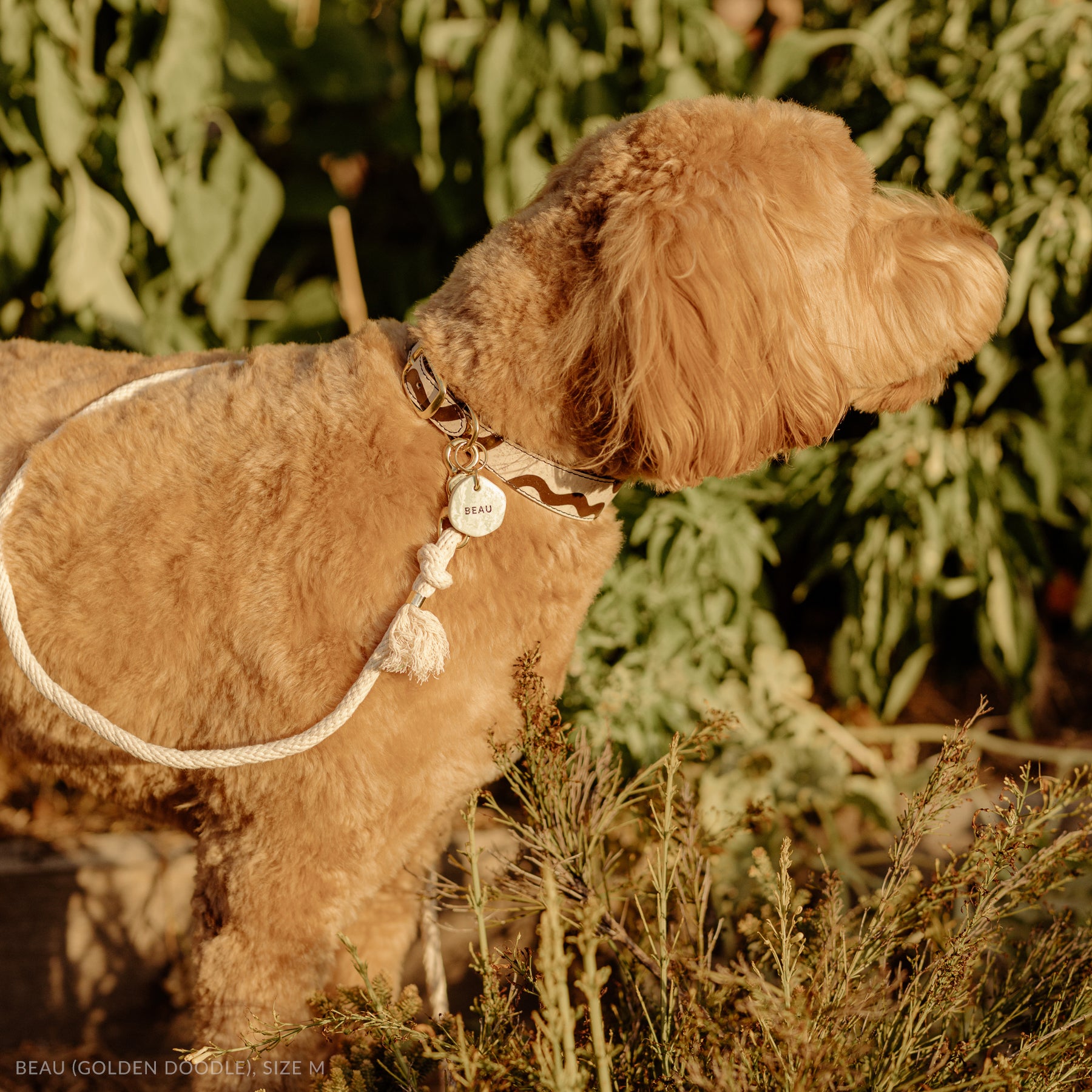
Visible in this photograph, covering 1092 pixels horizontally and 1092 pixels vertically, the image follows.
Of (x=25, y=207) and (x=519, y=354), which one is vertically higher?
(x=25, y=207)

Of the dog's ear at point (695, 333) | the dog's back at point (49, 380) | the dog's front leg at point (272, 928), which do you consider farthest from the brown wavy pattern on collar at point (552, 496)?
the dog's back at point (49, 380)

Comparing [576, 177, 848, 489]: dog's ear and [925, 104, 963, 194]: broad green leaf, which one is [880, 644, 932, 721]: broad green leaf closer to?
[925, 104, 963, 194]: broad green leaf

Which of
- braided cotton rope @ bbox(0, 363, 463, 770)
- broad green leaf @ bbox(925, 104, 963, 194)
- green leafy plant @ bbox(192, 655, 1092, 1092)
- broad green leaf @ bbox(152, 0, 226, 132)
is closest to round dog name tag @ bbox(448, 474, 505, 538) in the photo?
braided cotton rope @ bbox(0, 363, 463, 770)

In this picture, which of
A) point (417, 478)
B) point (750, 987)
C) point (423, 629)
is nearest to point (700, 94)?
point (417, 478)

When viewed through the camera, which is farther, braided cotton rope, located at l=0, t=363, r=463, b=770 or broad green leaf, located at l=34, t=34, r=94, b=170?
broad green leaf, located at l=34, t=34, r=94, b=170

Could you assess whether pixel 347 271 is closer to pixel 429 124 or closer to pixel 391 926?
pixel 429 124

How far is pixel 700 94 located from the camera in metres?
2.54

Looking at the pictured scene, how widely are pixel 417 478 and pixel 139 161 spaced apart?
1.83m

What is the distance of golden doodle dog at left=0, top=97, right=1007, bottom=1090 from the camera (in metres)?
Result: 1.36

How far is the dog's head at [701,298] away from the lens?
133cm

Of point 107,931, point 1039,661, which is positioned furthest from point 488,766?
point 1039,661

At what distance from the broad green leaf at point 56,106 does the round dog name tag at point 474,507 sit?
6.53ft

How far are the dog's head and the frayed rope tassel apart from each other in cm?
24

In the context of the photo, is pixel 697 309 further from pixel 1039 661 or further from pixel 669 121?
pixel 1039 661
